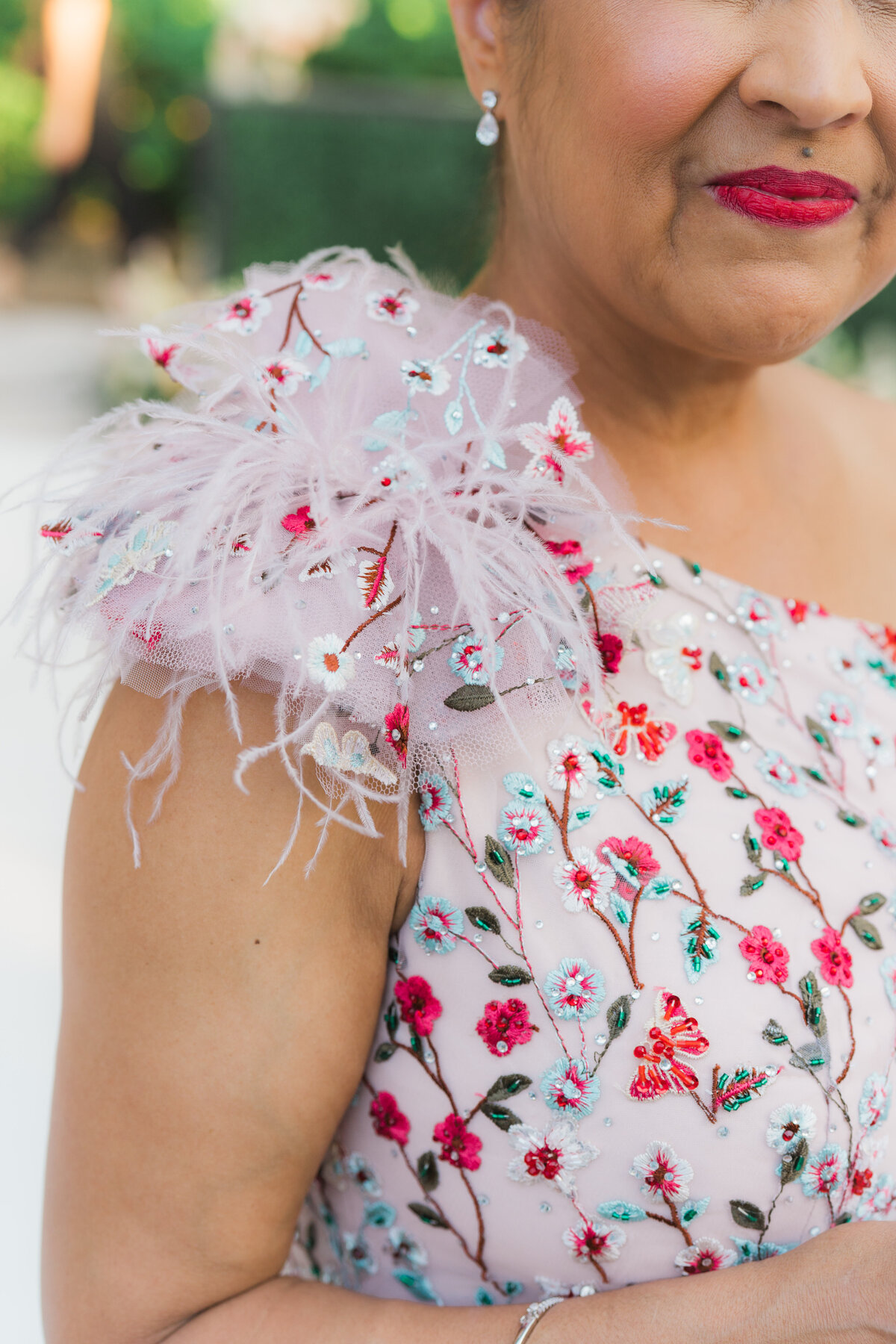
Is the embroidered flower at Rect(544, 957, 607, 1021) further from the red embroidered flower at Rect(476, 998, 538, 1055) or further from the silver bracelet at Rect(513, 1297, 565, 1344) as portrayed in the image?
the silver bracelet at Rect(513, 1297, 565, 1344)

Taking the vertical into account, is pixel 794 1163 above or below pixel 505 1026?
below

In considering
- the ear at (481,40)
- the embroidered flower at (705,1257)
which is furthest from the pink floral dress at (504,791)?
the ear at (481,40)

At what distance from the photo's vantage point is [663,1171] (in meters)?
0.94

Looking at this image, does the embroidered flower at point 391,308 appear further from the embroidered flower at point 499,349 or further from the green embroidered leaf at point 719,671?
the green embroidered leaf at point 719,671

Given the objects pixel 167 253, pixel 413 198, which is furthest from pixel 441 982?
pixel 167 253

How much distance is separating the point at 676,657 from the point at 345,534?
1.17ft

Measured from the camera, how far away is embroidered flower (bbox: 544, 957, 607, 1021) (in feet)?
3.06

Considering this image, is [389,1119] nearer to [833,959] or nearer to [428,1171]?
[428,1171]

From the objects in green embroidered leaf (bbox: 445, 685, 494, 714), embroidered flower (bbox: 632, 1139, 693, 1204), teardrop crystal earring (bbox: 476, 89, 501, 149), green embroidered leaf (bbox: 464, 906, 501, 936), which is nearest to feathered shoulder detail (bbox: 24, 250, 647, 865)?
green embroidered leaf (bbox: 445, 685, 494, 714)

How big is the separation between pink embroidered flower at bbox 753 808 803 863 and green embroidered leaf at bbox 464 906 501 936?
0.79 ft

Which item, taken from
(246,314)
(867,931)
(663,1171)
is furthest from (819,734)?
(246,314)

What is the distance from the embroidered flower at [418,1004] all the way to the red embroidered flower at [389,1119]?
0.08 meters

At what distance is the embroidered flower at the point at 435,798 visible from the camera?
94 cm

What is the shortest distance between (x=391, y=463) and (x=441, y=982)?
16.3 inches
